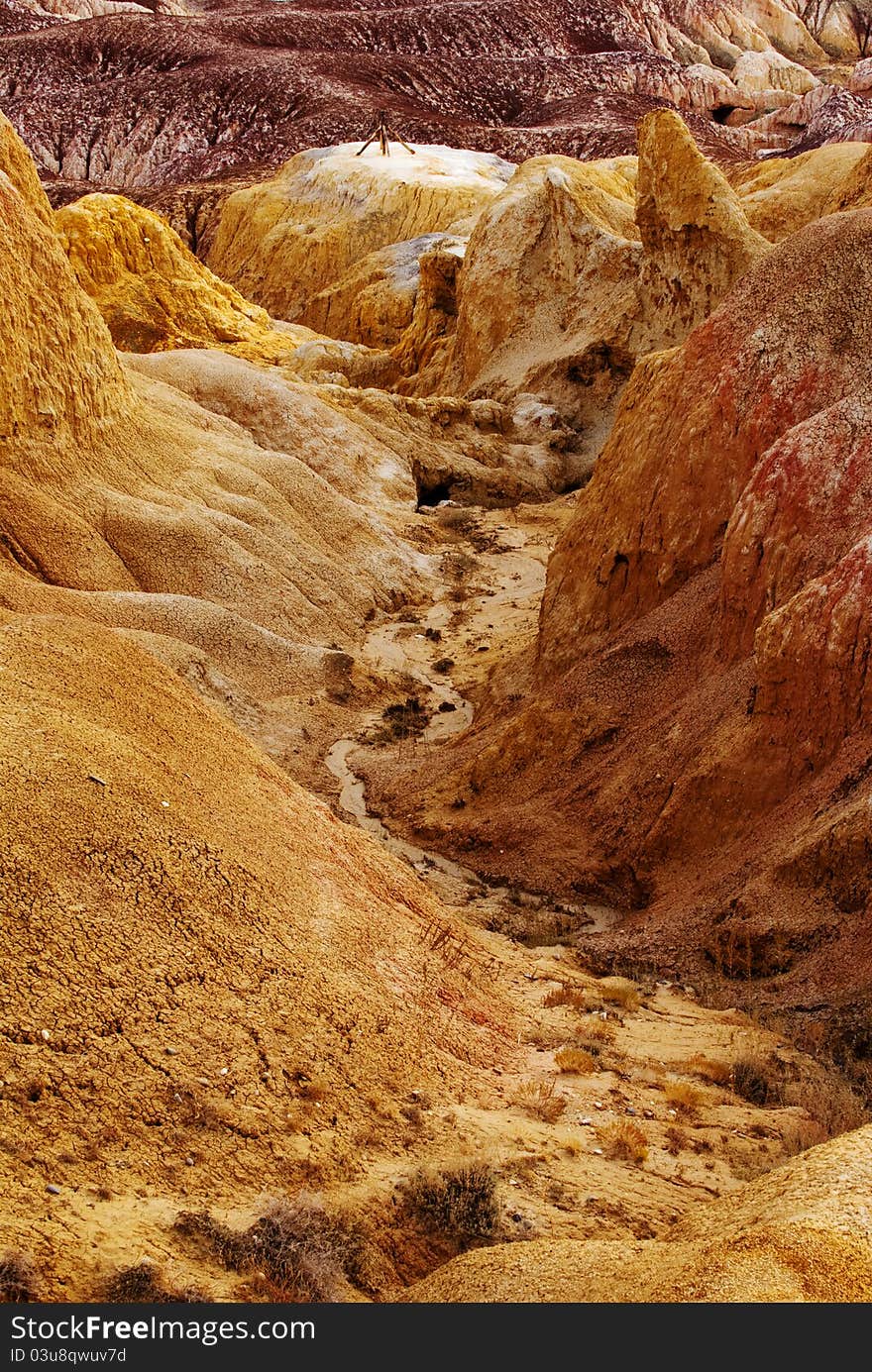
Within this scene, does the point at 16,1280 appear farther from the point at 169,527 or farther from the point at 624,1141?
the point at 169,527

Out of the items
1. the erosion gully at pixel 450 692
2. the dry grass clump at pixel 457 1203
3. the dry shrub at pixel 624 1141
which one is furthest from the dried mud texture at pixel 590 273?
the dry grass clump at pixel 457 1203

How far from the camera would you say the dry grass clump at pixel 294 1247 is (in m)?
5.95

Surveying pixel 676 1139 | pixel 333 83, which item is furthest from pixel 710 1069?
pixel 333 83

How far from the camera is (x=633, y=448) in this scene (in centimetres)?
1745

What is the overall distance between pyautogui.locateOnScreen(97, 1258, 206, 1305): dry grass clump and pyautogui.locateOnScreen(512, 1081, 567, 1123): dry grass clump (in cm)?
→ 294

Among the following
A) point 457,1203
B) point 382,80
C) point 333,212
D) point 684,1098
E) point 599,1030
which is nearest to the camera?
point 457,1203

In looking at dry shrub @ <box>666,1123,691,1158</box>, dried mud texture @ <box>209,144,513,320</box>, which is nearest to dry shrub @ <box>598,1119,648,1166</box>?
dry shrub @ <box>666,1123,691,1158</box>

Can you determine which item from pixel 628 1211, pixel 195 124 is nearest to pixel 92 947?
pixel 628 1211

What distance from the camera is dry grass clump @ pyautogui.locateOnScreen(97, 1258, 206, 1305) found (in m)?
5.44

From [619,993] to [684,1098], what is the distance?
2.00 metres

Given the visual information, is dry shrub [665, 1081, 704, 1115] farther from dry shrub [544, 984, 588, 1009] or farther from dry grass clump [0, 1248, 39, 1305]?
dry grass clump [0, 1248, 39, 1305]

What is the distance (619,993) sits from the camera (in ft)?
34.3

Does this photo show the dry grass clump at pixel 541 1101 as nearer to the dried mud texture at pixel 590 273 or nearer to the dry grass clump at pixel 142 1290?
the dry grass clump at pixel 142 1290

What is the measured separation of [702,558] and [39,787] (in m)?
9.86
